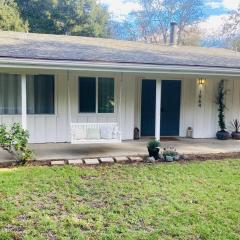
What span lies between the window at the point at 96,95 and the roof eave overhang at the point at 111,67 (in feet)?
5.40

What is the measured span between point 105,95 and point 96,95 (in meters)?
0.29

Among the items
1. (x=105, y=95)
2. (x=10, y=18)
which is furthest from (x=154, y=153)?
(x=10, y=18)

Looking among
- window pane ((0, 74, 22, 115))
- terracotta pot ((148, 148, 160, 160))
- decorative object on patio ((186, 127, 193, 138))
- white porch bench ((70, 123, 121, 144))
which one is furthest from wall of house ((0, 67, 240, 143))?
terracotta pot ((148, 148, 160, 160))

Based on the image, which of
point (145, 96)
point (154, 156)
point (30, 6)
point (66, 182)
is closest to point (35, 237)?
point (66, 182)

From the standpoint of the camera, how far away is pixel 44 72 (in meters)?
8.64

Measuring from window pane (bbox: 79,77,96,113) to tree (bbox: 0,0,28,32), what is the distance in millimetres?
12970

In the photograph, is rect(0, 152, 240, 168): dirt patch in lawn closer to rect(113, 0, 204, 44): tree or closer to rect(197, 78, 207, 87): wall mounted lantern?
rect(197, 78, 207, 87): wall mounted lantern

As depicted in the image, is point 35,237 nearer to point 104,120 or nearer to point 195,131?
point 104,120

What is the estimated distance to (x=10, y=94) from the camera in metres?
8.72

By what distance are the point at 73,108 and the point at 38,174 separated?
11.8 feet

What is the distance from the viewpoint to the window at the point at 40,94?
29.3 feet

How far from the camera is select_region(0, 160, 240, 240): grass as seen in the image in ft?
12.9

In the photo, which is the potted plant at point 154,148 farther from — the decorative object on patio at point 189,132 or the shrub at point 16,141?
the decorative object on patio at point 189,132

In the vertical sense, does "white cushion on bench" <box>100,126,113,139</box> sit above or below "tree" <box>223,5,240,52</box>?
below
